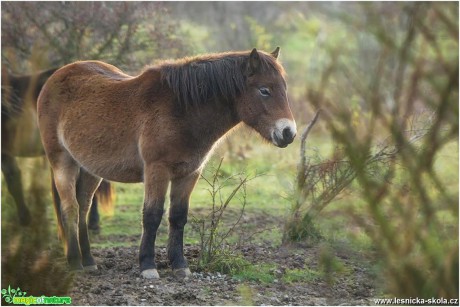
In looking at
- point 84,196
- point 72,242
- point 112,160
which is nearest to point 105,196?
point 84,196

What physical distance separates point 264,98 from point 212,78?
19.9 inches

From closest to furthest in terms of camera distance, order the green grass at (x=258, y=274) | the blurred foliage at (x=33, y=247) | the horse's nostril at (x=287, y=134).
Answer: the blurred foliage at (x=33, y=247), the horse's nostril at (x=287, y=134), the green grass at (x=258, y=274)

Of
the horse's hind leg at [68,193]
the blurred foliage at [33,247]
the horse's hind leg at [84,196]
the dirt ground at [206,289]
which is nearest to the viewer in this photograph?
the blurred foliage at [33,247]

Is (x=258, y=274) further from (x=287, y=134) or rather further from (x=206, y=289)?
(x=287, y=134)

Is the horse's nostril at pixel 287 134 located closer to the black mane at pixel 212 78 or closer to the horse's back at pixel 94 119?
the black mane at pixel 212 78

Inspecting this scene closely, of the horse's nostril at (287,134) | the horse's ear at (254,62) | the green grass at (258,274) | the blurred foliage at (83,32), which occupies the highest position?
the blurred foliage at (83,32)

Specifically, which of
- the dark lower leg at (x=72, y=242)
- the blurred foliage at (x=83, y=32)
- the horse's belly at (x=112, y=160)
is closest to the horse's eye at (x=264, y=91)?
the horse's belly at (x=112, y=160)

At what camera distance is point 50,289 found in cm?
203

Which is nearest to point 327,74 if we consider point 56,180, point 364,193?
point 364,193

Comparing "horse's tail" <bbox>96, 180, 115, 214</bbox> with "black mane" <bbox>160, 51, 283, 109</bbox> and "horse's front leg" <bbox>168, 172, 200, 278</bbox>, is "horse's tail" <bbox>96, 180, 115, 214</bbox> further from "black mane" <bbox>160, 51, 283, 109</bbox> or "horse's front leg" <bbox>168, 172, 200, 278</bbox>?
"black mane" <bbox>160, 51, 283, 109</bbox>

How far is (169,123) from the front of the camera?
5.91 meters

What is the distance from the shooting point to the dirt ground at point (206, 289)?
5074 millimetres

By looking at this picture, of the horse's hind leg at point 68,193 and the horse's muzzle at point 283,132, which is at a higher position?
the horse's muzzle at point 283,132

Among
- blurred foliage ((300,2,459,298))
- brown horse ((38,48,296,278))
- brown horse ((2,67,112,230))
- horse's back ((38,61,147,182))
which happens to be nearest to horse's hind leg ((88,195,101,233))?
brown horse ((2,67,112,230))
